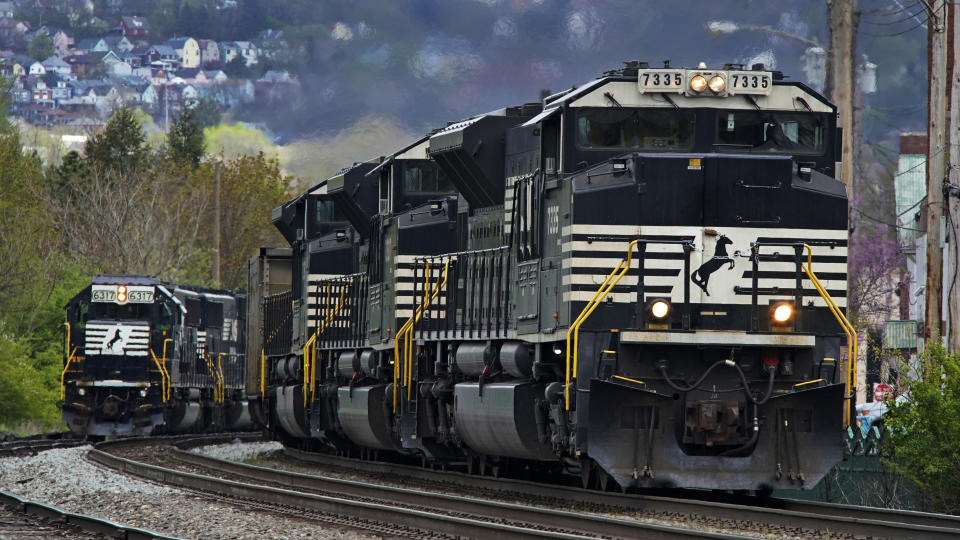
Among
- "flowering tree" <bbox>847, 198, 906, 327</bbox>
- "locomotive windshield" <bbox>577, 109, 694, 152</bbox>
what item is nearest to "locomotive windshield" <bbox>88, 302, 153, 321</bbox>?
"flowering tree" <bbox>847, 198, 906, 327</bbox>

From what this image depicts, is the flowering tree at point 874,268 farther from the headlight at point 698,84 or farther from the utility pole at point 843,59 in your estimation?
the headlight at point 698,84

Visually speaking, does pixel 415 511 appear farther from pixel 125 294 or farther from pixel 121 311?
pixel 121 311

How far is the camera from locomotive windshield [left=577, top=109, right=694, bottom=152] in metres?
14.2

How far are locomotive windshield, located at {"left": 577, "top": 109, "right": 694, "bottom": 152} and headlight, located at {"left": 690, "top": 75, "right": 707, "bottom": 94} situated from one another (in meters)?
0.23

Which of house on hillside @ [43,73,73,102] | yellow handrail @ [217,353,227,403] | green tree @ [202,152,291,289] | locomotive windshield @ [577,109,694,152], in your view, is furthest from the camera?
house on hillside @ [43,73,73,102]

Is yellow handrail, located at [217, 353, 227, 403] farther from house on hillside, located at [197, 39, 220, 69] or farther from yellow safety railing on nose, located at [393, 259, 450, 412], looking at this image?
house on hillside, located at [197, 39, 220, 69]

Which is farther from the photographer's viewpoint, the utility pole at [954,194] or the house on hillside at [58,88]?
the house on hillside at [58,88]

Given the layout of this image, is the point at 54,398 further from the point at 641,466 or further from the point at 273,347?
the point at 641,466

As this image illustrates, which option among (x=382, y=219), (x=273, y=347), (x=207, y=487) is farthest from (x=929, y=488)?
(x=273, y=347)

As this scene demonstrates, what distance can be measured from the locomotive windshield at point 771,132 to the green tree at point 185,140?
2604 inches

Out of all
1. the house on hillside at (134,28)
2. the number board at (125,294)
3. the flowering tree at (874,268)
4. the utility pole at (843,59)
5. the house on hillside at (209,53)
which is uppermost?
the house on hillside at (134,28)

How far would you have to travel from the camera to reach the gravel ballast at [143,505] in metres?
12.5

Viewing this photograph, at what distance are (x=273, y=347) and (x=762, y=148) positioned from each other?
54.1 ft

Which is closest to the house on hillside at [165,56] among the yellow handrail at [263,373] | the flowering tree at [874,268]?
the flowering tree at [874,268]
